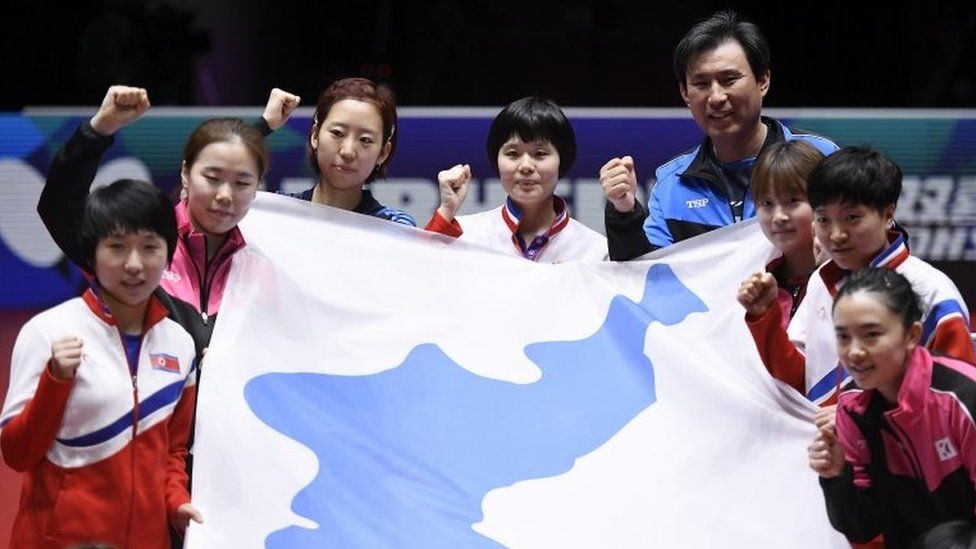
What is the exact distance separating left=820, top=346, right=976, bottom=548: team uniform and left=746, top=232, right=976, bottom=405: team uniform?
0.17 m

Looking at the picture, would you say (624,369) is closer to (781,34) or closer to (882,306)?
(882,306)

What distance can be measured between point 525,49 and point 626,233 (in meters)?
5.21

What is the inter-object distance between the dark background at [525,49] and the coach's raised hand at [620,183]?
16.1ft

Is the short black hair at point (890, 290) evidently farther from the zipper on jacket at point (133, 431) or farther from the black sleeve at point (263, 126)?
the black sleeve at point (263, 126)

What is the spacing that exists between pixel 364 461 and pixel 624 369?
0.66m

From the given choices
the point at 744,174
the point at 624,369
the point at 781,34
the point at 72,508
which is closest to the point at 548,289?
the point at 624,369

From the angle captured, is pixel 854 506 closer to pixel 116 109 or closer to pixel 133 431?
pixel 133 431

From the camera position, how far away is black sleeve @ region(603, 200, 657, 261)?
3.86 metres

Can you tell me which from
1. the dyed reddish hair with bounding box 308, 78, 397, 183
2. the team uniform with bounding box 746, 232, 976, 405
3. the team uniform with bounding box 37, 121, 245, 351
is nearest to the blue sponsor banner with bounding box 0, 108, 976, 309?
the dyed reddish hair with bounding box 308, 78, 397, 183

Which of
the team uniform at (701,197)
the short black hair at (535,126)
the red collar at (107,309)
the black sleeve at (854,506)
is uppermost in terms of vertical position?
Answer: the short black hair at (535,126)

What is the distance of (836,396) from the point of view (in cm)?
342

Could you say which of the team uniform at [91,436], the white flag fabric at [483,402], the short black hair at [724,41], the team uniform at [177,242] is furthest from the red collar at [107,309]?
the short black hair at [724,41]

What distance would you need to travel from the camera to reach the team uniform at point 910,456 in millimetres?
2957

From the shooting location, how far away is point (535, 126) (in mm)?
4055
